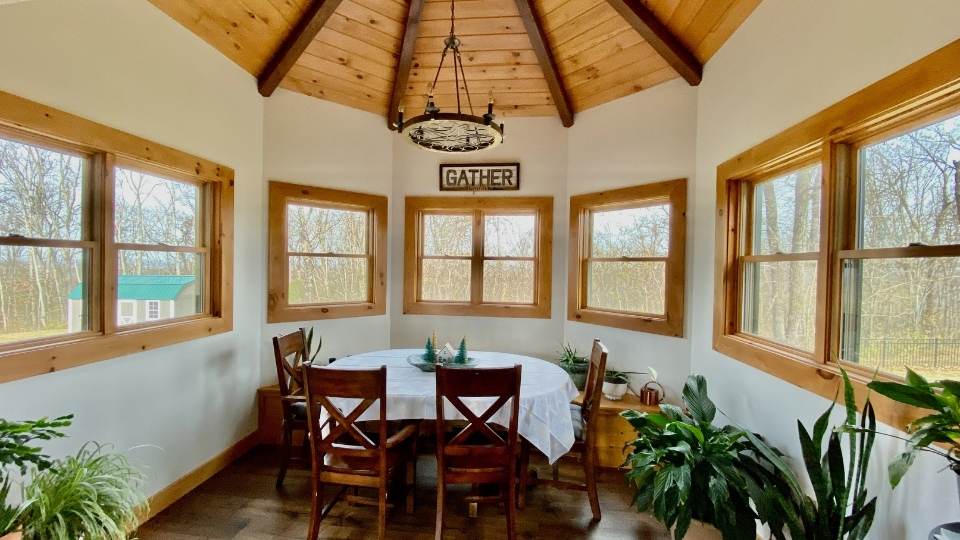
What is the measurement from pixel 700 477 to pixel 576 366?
5.59ft

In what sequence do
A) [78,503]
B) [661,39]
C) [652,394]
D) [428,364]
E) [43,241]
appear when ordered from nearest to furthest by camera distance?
[78,503] < [43,241] < [428,364] < [661,39] < [652,394]

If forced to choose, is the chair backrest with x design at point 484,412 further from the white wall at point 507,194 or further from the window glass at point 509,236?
the window glass at point 509,236

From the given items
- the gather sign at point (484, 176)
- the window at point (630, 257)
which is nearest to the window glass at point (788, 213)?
the window at point (630, 257)

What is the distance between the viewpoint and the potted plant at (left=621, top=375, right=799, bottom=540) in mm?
1581

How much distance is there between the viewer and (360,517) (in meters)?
2.34

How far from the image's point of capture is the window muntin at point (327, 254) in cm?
347

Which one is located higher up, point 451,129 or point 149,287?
point 451,129

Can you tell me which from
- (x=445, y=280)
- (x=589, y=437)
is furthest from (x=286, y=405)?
(x=589, y=437)

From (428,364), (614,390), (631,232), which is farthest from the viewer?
(631,232)

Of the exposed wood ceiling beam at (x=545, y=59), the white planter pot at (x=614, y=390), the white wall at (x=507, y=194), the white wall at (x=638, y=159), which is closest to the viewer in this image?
the exposed wood ceiling beam at (x=545, y=59)

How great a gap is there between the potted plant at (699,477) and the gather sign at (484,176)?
2486 millimetres

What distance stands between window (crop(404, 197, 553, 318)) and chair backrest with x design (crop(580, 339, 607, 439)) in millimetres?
1233

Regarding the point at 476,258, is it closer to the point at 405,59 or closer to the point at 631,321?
the point at 631,321

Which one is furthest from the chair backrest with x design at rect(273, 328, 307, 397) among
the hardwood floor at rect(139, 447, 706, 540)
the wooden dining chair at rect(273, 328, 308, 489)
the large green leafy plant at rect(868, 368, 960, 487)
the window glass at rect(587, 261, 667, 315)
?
the large green leafy plant at rect(868, 368, 960, 487)
